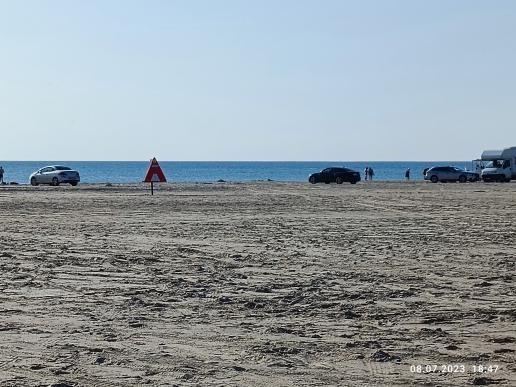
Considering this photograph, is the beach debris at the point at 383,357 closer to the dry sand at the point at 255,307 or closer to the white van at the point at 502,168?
the dry sand at the point at 255,307

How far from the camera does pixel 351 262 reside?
1383 cm

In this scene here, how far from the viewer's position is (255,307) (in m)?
9.73

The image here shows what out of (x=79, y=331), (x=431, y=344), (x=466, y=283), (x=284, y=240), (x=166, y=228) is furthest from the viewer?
(x=166, y=228)

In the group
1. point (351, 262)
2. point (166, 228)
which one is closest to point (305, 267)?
point (351, 262)

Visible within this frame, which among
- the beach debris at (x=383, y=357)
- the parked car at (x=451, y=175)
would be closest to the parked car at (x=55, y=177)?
the parked car at (x=451, y=175)

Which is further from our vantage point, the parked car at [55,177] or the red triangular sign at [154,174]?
the parked car at [55,177]

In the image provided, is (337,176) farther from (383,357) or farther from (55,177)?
(383,357)

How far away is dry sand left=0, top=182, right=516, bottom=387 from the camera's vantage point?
275 inches

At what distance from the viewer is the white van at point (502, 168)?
67.9 meters

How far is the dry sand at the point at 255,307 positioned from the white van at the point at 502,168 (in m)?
49.8

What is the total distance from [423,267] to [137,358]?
6743 millimetres

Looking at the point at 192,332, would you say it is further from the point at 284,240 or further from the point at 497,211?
the point at 497,211

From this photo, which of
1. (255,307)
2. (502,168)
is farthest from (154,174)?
(502,168)

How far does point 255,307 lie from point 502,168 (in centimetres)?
6136
